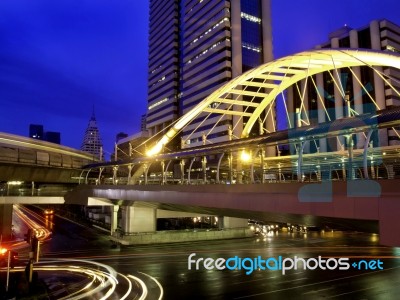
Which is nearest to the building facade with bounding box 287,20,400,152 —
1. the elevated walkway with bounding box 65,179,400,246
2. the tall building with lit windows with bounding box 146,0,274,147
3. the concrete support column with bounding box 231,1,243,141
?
the tall building with lit windows with bounding box 146,0,274,147

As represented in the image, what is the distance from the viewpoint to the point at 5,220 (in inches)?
1521

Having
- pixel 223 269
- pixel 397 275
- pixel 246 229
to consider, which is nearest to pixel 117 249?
pixel 223 269

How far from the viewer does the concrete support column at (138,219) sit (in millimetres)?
38031

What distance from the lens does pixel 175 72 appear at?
124 meters

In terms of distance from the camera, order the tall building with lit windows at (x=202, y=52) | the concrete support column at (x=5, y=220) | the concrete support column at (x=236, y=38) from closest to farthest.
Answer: the concrete support column at (x=5, y=220) < the concrete support column at (x=236, y=38) < the tall building with lit windows at (x=202, y=52)

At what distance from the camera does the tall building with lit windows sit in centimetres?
9731

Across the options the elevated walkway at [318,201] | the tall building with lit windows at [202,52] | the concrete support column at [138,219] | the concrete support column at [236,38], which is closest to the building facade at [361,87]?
the tall building with lit windows at [202,52]

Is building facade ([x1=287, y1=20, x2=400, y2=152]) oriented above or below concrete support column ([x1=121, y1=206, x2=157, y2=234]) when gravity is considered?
above

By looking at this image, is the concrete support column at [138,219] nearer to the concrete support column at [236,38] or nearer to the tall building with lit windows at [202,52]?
the tall building with lit windows at [202,52]

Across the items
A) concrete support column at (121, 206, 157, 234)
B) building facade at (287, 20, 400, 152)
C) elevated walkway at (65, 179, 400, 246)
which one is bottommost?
concrete support column at (121, 206, 157, 234)

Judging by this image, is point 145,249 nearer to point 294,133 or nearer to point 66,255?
point 66,255

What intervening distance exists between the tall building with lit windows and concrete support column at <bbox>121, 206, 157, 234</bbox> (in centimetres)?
4680

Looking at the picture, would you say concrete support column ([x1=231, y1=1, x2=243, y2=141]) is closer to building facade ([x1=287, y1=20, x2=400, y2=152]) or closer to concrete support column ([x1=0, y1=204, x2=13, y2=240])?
building facade ([x1=287, y1=20, x2=400, y2=152])

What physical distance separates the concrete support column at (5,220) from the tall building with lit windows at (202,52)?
53541 mm
